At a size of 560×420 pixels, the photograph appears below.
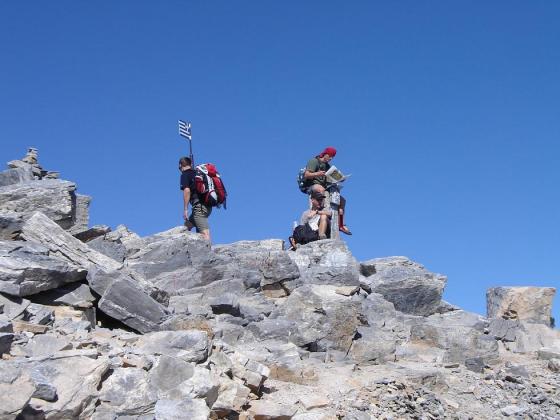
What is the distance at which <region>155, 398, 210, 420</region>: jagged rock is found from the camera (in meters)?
6.72

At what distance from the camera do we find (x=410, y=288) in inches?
589

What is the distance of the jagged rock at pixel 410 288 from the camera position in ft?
48.9

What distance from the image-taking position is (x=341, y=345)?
11031mm

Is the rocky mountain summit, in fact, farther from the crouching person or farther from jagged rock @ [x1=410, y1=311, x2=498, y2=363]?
the crouching person

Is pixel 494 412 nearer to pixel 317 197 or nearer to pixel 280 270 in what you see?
pixel 280 270

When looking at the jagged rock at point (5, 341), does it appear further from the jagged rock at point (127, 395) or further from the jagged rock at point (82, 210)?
the jagged rock at point (82, 210)

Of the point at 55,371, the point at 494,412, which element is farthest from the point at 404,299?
the point at 55,371

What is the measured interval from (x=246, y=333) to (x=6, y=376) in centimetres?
468

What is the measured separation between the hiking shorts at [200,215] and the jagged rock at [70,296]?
18.0 feet

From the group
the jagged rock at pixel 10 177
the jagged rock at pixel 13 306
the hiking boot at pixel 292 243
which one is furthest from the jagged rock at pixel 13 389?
the hiking boot at pixel 292 243

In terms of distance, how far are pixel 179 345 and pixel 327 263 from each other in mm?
7563

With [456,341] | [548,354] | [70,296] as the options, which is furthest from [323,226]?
[70,296]

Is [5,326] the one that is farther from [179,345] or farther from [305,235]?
[305,235]

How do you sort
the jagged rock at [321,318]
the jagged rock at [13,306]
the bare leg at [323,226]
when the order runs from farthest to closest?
1. the bare leg at [323,226]
2. the jagged rock at [321,318]
3. the jagged rock at [13,306]
